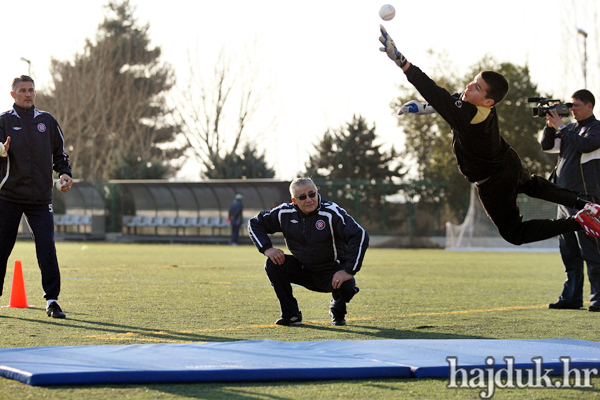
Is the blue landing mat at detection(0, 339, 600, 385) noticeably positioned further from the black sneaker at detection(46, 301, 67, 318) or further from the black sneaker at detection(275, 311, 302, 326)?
the black sneaker at detection(46, 301, 67, 318)

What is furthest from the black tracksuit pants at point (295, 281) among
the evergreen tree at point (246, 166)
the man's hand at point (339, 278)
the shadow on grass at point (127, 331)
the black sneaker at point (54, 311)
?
the evergreen tree at point (246, 166)

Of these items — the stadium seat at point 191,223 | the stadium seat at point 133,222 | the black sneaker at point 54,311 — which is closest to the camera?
the black sneaker at point 54,311

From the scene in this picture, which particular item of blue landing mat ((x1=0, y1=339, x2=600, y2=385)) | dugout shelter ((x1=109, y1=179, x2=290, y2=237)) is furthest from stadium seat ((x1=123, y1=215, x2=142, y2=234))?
blue landing mat ((x1=0, y1=339, x2=600, y2=385))

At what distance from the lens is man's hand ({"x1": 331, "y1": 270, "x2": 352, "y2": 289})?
6.48 meters

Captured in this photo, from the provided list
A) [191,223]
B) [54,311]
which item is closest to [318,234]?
[54,311]

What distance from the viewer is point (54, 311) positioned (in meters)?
6.99

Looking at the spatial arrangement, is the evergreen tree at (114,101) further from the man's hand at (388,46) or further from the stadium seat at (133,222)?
the man's hand at (388,46)

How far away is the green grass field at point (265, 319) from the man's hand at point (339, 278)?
0.37 m

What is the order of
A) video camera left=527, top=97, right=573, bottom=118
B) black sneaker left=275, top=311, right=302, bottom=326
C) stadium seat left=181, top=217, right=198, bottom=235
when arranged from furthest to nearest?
stadium seat left=181, top=217, right=198, bottom=235
video camera left=527, top=97, right=573, bottom=118
black sneaker left=275, top=311, right=302, bottom=326

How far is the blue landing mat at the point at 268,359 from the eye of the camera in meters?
4.04

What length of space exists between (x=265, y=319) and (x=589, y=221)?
9.76 feet

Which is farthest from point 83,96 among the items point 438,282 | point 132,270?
point 438,282

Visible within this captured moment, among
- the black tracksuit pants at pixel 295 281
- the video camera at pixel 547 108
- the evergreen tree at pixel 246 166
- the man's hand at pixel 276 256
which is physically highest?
the evergreen tree at pixel 246 166

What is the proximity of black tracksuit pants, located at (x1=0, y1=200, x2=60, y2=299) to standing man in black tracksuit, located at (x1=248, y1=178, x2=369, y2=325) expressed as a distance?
192 centimetres
